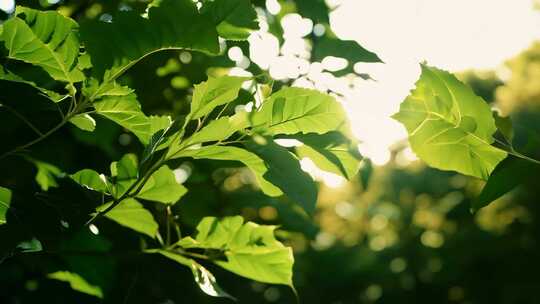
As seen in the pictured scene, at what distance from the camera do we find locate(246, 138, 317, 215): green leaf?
2.39ft

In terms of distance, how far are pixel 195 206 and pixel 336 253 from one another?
2984 millimetres

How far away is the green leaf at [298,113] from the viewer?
2.33 ft

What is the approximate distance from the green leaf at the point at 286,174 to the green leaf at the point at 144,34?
154 millimetres

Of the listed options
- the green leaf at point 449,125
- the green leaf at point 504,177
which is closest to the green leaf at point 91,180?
the green leaf at point 449,125

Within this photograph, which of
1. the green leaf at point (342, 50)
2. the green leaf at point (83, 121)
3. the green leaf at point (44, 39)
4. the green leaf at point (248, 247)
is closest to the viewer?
the green leaf at point (44, 39)

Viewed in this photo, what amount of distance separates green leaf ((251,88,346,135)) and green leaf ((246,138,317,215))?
26mm

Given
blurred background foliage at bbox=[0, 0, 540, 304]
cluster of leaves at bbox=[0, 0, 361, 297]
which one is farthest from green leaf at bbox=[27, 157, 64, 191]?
cluster of leaves at bbox=[0, 0, 361, 297]

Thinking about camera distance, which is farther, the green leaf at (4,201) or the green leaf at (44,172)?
the green leaf at (44,172)

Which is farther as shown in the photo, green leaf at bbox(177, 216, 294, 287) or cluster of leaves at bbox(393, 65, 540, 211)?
green leaf at bbox(177, 216, 294, 287)

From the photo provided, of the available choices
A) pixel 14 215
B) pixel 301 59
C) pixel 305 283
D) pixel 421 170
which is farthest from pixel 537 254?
pixel 14 215

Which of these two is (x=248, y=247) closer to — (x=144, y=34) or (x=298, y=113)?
(x=298, y=113)

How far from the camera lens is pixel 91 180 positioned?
78cm

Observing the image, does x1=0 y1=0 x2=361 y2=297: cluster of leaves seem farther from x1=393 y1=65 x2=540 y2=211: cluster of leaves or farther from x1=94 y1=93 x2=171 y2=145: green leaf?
x1=393 y1=65 x2=540 y2=211: cluster of leaves

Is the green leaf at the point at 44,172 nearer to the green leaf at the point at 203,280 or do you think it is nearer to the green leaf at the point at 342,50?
the green leaf at the point at 203,280
